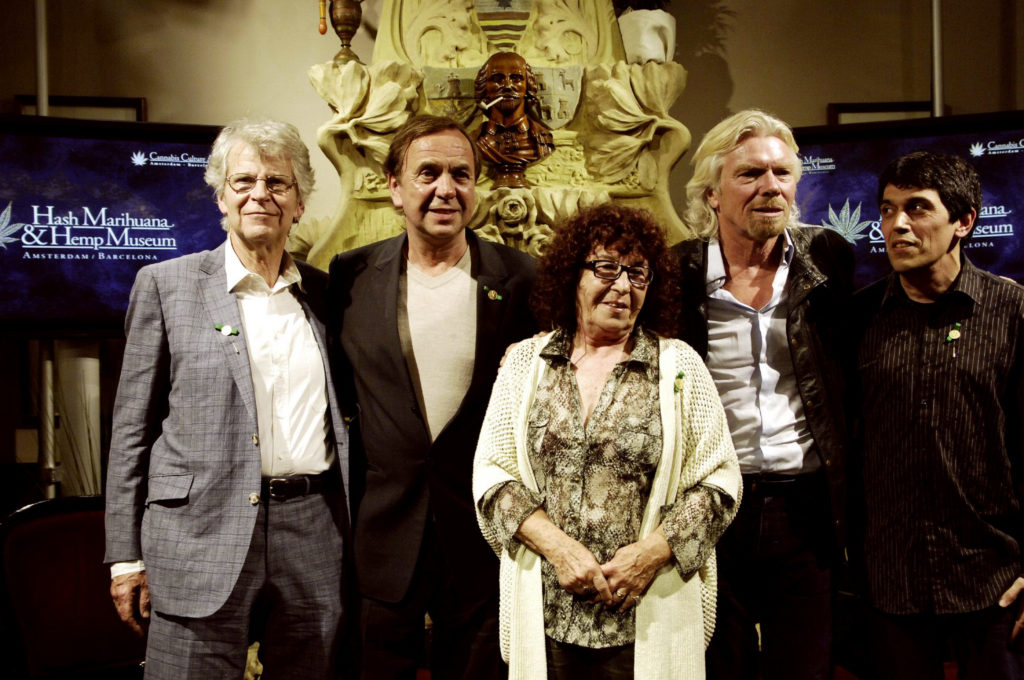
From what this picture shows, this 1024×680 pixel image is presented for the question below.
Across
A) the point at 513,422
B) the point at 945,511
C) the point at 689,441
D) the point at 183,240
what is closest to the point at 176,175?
the point at 183,240

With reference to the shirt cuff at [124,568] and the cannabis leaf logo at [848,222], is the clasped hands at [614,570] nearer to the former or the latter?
the shirt cuff at [124,568]

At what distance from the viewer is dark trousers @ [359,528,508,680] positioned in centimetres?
228

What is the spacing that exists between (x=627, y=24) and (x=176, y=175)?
2378mm

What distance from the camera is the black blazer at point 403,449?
229 cm

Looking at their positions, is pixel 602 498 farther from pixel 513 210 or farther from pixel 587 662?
pixel 513 210

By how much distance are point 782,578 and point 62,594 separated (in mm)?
2344

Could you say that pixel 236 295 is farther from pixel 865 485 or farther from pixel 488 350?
pixel 865 485

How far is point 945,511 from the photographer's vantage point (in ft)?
7.18

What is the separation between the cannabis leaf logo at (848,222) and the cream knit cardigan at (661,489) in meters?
2.81

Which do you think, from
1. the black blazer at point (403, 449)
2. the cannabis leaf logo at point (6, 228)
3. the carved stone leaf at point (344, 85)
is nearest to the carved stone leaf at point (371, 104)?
the carved stone leaf at point (344, 85)

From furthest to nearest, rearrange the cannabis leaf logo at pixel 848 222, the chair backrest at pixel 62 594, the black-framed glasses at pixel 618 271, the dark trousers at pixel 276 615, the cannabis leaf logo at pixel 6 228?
the cannabis leaf logo at pixel 848 222 → the cannabis leaf logo at pixel 6 228 → the chair backrest at pixel 62 594 → the dark trousers at pixel 276 615 → the black-framed glasses at pixel 618 271

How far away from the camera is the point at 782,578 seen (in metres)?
2.29

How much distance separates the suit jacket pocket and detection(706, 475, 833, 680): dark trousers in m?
1.39

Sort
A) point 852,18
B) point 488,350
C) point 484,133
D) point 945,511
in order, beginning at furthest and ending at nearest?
point 852,18, point 484,133, point 488,350, point 945,511
